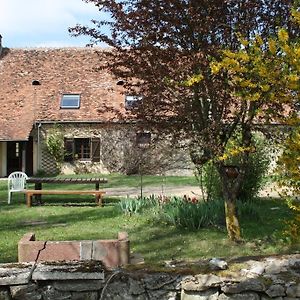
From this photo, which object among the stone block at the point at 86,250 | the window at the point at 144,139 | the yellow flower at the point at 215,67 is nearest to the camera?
the stone block at the point at 86,250

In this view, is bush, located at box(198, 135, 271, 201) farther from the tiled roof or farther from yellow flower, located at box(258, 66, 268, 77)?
the tiled roof

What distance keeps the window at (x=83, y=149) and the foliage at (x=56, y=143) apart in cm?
35

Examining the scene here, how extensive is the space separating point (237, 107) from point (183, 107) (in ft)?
3.02

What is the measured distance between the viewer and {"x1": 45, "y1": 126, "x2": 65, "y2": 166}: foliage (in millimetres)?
24047

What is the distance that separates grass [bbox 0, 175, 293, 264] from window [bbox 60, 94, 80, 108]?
512 inches

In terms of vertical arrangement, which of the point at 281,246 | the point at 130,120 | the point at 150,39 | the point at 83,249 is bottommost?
the point at 281,246

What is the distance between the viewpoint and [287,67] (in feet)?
17.8

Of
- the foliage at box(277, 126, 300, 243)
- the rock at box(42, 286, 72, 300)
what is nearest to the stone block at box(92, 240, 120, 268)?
the rock at box(42, 286, 72, 300)

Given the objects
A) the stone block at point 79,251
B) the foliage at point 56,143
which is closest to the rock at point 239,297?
the stone block at point 79,251

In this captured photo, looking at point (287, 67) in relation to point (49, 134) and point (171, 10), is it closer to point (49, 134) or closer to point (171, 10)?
point (171, 10)

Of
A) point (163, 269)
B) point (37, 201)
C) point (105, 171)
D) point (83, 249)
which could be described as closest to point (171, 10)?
point (83, 249)

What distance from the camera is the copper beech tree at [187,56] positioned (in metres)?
7.14

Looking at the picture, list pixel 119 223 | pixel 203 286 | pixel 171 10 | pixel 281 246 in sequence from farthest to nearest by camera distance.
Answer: pixel 119 223, pixel 281 246, pixel 171 10, pixel 203 286

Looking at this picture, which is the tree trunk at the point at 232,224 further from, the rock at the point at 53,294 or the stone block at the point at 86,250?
the rock at the point at 53,294
